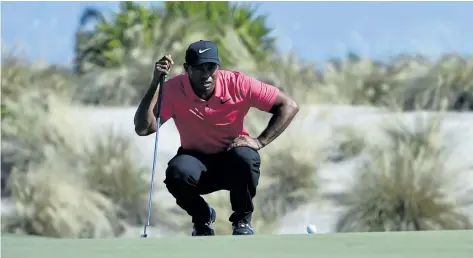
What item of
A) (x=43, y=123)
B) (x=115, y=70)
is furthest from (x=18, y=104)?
(x=115, y=70)

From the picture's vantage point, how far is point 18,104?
65.8 ft

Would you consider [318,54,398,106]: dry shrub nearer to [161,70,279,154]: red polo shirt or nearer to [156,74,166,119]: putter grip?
[161,70,279,154]: red polo shirt

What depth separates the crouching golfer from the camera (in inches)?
326

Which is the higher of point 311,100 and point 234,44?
point 234,44

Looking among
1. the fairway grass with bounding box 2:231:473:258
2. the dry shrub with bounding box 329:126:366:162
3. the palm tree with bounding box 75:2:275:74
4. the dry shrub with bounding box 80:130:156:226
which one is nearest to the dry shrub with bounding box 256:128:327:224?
the dry shrub with bounding box 329:126:366:162

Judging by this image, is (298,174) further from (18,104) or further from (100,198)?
(18,104)

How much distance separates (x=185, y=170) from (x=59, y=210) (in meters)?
8.20

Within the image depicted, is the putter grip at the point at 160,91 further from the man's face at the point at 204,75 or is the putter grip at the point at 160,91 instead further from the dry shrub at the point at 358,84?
the dry shrub at the point at 358,84

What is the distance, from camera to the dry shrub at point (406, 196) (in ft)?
51.0

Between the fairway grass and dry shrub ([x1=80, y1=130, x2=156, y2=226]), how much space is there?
9251 millimetres

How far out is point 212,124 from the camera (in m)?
8.28

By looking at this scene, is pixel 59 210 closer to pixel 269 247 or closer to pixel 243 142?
pixel 243 142

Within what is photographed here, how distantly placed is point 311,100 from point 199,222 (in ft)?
41.0

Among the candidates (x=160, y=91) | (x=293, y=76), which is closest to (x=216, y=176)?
(x=160, y=91)
